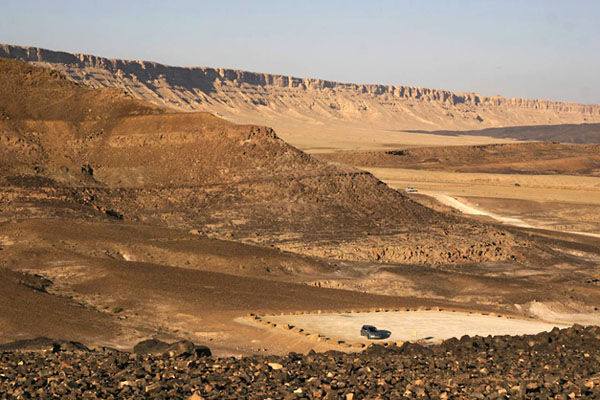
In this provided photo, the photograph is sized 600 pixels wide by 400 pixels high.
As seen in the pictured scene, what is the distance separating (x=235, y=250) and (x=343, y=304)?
1251 cm

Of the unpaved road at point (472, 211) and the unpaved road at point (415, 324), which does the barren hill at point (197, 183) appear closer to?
the unpaved road at point (415, 324)

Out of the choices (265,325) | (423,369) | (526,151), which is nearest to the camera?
(423,369)

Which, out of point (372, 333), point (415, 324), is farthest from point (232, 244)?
point (372, 333)

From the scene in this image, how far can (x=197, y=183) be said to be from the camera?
6681 cm

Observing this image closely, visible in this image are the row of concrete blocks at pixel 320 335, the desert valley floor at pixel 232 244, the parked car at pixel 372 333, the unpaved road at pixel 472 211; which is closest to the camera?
the row of concrete blocks at pixel 320 335

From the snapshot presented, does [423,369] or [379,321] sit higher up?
[423,369]

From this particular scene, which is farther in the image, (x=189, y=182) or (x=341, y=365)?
(x=189, y=182)

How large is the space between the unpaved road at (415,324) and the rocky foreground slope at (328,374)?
36.9ft

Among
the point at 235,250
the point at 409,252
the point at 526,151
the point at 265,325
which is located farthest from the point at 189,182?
the point at 526,151

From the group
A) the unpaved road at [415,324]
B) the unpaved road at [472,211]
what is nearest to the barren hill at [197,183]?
the unpaved road at [415,324]

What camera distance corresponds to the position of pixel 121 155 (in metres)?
70.4

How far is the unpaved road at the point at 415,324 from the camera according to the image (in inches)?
1360

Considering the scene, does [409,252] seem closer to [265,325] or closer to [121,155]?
[265,325]

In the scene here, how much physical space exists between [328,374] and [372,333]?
15.3 meters
